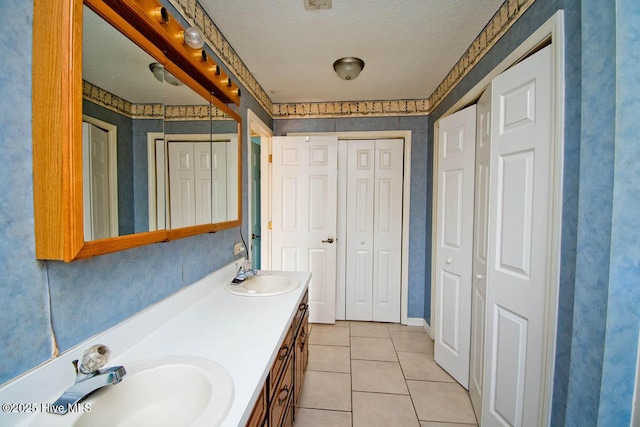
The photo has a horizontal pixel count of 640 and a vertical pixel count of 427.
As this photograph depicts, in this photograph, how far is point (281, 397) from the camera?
1.16 m

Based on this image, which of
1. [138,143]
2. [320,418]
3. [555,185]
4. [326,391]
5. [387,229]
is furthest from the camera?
[387,229]

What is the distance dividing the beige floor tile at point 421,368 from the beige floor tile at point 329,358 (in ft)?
1.57

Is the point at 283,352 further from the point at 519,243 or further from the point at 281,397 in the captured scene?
the point at 519,243

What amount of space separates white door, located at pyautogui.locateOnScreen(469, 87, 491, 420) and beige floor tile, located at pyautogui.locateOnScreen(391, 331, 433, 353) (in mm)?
607

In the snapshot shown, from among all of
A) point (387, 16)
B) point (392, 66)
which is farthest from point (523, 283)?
point (392, 66)

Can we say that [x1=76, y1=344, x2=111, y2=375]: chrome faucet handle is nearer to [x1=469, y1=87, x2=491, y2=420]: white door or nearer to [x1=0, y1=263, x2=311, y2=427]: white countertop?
[x1=0, y1=263, x2=311, y2=427]: white countertop

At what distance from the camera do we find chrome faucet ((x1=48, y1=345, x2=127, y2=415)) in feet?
2.06

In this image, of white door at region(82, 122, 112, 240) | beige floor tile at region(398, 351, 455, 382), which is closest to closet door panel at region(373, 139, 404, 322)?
beige floor tile at region(398, 351, 455, 382)

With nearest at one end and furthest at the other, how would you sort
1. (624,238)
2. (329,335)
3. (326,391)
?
(624,238), (326,391), (329,335)

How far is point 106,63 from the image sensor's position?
79 cm

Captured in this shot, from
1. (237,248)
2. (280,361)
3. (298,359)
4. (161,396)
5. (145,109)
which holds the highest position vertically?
(145,109)

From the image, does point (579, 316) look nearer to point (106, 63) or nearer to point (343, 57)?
point (106, 63)

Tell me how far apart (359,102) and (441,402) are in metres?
2.78

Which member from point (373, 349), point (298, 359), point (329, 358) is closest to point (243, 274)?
point (298, 359)
